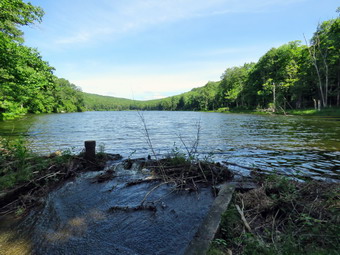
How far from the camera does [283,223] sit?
330 centimetres

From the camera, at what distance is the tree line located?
12898 millimetres

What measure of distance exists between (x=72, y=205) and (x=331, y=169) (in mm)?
8918

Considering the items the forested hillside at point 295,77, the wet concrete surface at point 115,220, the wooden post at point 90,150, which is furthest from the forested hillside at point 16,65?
the wet concrete surface at point 115,220

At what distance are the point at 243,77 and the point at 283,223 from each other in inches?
3607

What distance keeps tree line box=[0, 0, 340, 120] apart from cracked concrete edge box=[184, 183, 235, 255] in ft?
11.8

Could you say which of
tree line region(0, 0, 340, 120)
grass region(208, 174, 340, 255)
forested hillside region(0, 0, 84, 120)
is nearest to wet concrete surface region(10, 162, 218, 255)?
grass region(208, 174, 340, 255)

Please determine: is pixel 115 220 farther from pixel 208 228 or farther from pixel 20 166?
pixel 20 166

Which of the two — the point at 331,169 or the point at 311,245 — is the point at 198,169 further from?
the point at 331,169

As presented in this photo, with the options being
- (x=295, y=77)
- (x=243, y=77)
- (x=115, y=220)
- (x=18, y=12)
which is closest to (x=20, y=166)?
(x=115, y=220)

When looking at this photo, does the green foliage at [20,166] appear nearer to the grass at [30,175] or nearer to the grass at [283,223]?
the grass at [30,175]

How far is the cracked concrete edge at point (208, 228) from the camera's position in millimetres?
2550

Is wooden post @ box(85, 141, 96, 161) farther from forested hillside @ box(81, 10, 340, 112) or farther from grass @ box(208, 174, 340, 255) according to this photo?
grass @ box(208, 174, 340, 255)

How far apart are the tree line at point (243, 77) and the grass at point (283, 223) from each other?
161 inches

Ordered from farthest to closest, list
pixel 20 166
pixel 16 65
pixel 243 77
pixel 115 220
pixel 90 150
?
pixel 243 77
pixel 16 65
pixel 90 150
pixel 20 166
pixel 115 220
